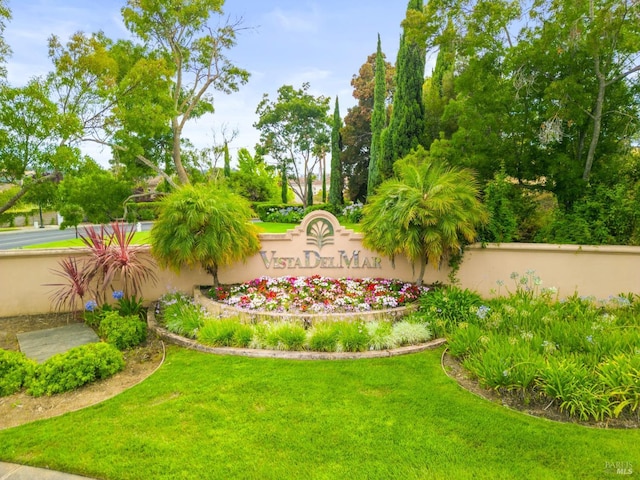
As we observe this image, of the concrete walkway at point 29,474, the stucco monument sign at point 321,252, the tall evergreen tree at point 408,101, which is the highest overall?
the tall evergreen tree at point 408,101

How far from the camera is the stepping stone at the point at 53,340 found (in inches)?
204

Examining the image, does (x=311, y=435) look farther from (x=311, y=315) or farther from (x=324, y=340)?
(x=311, y=315)

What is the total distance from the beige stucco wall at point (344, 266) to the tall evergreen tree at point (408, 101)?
32.3 ft

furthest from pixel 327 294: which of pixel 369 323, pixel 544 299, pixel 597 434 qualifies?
pixel 597 434

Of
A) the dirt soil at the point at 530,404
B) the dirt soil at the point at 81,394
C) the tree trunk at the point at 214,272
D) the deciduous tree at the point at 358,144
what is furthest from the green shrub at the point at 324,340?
the deciduous tree at the point at 358,144

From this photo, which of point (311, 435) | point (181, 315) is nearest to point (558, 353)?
point (311, 435)

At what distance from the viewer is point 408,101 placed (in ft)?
51.8

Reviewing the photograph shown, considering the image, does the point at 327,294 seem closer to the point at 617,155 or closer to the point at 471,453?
the point at 471,453

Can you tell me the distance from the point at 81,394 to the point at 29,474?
1338mm

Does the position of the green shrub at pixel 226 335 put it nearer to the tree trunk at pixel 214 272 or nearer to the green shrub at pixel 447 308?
the tree trunk at pixel 214 272

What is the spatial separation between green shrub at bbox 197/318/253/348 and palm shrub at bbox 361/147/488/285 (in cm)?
276

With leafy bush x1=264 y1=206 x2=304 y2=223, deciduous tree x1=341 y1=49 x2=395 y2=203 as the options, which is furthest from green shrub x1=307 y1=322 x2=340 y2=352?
deciduous tree x1=341 y1=49 x2=395 y2=203

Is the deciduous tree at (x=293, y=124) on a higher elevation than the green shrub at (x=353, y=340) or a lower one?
higher

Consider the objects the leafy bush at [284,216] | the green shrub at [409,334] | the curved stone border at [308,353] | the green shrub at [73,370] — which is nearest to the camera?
the green shrub at [73,370]
